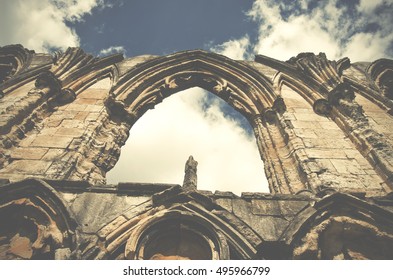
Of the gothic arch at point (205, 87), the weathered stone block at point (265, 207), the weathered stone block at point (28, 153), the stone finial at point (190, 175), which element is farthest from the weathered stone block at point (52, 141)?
the weathered stone block at point (265, 207)

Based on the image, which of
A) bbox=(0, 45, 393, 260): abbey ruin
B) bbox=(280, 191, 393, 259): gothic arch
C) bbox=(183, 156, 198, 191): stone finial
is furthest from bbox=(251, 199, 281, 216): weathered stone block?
bbox=(183, 156, 198, 191): stone finial

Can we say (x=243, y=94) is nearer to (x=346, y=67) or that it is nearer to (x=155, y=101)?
(x=155, y=101)

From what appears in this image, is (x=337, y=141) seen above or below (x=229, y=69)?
below

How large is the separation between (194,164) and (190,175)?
0.31 metres

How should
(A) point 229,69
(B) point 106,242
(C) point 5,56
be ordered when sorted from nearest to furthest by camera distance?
(B) point 106,242
(A) point 229,69
(C) point 5,56

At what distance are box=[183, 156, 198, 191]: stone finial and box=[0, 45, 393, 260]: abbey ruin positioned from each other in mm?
21

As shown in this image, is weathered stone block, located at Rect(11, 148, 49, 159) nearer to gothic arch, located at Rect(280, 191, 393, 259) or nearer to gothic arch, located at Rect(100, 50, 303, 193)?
gothic arch, located at Rect(100, 50, 303, 193)

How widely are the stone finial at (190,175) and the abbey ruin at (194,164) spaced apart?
0.02 m

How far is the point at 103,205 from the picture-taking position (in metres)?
3.75

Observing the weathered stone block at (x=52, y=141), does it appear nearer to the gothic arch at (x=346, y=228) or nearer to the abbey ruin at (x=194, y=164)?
the abbey ruin at (x=194, y=164)

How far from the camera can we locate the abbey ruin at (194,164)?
3.40m

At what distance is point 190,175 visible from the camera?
4.27 meters
